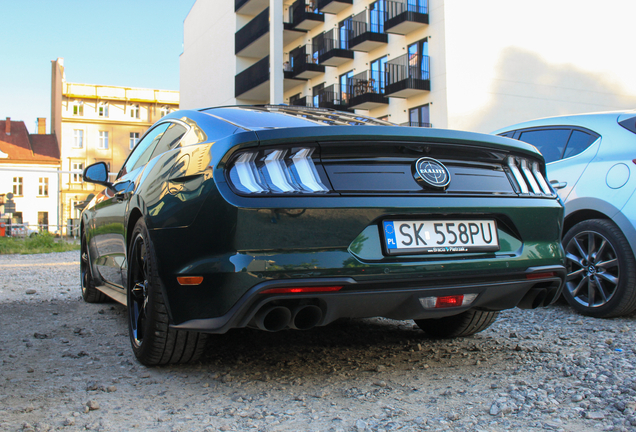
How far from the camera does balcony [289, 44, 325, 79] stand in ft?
97.1

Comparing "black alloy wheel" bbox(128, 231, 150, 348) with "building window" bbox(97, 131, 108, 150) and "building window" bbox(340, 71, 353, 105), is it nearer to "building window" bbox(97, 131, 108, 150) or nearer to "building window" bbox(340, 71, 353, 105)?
"building window" bbox(340, 71, 353, 105)

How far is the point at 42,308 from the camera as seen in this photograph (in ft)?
16.3

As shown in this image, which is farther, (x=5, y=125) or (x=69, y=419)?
(x=5, y=125)

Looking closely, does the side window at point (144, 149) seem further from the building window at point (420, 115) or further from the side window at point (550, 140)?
the building window at point (420, 115)

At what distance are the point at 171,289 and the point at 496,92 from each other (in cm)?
2277

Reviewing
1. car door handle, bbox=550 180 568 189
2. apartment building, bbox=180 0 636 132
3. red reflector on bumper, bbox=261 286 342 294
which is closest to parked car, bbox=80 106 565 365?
red reflector on bumper, bbox=261 286 342 294

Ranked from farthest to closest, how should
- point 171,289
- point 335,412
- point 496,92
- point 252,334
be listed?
point 496,92, point 252,334, point 171,289, point 335,412

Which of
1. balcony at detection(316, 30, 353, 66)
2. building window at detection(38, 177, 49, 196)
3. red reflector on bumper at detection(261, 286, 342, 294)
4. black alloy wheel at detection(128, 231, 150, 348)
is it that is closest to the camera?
red reflector on bumper at detection(261, 286, 342, 294)

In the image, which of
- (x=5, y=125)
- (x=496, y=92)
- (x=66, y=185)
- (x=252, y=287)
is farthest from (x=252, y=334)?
(x=5, y=125)

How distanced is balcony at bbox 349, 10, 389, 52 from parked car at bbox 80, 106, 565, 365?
2356 cm

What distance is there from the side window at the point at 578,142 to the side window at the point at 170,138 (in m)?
3.06

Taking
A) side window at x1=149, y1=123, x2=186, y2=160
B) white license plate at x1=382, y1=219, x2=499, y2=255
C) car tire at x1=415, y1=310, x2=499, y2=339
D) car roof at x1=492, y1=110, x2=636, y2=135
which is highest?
car roof at x1=492, y1=110, x2=636, y2=135

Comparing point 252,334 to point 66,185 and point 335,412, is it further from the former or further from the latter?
point 66,185

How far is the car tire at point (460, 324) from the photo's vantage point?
3.44 meters
